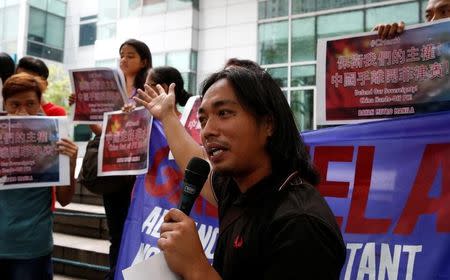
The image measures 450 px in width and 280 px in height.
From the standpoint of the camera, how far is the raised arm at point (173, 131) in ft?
7.00

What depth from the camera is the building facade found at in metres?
13.3

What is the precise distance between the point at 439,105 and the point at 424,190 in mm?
389

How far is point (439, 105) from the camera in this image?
2.01 meters

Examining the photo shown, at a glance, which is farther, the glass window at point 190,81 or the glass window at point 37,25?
the glass window at point 37,25

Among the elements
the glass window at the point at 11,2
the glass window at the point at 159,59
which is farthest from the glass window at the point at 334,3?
the glass window at the point at 11,2

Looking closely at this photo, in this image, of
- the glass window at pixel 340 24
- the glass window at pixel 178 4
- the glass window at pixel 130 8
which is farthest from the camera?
the glass window at pixel 130 8

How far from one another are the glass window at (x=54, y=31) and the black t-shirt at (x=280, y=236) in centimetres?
2593

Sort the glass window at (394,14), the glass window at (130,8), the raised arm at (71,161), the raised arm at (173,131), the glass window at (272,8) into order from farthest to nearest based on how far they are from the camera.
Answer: the glass window at (130,8) < the glass window at (272,8) < the glass window at (394,14) < the raised arm at (71,161) < the raised arm at (173,131)

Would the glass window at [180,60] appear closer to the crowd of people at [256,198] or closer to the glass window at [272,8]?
the glass window at [272,8]

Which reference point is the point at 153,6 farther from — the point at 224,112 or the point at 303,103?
the point at 224,112

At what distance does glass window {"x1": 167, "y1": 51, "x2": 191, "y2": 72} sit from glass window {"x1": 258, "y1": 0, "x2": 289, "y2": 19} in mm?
3074

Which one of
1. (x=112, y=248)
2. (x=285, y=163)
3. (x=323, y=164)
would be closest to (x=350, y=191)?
(x=323, y=164)

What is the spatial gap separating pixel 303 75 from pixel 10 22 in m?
17.9

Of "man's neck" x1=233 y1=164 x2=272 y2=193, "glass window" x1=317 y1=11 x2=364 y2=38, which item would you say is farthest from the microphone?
"glass window" x1=317 y1=11 x2=364 y2=38
